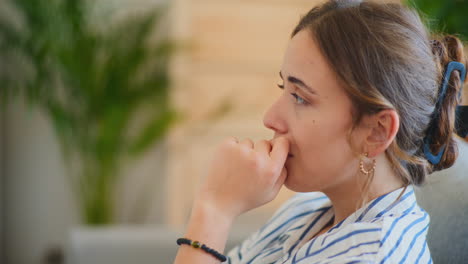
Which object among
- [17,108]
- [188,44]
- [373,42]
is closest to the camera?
[373,42]

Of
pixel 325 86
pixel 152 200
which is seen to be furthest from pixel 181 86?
pixel 325 86

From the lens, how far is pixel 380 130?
3.11ft

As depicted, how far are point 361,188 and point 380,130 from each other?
0.12 meters

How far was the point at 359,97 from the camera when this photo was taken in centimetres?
92

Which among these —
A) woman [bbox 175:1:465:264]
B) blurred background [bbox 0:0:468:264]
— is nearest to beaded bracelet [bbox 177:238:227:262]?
woman [bbox 175:1:465:264]

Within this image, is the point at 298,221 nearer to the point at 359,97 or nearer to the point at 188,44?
the point at 359,97

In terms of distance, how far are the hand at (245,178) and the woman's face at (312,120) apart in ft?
0.10

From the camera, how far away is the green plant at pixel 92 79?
3.02 metres

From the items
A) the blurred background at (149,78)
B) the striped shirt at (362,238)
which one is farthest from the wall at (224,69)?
the striped shirt at (362,238)

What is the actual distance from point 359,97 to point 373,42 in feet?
0.28

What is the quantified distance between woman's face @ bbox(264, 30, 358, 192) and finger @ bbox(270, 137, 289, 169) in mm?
23

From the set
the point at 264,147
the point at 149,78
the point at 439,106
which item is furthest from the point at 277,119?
the point at 149,78

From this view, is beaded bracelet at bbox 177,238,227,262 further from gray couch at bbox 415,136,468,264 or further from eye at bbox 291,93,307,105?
gray couch at bbox 415,136,468,264

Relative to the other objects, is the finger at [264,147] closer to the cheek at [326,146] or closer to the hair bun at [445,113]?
the cheek at [326,146]
